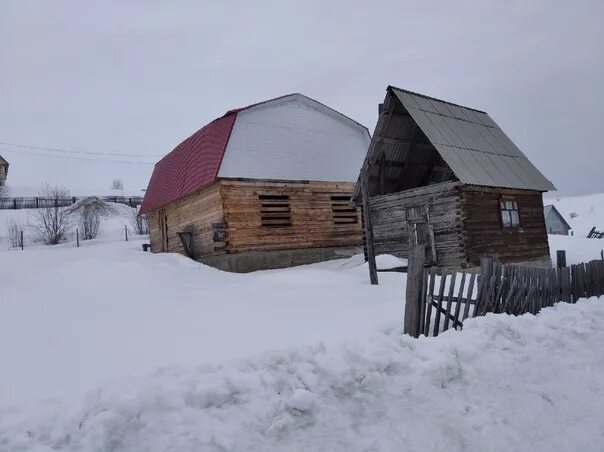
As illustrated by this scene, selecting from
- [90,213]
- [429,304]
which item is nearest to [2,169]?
[90,213]

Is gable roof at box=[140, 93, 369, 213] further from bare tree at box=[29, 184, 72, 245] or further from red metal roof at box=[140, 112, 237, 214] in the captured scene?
bare tree at box=[29, 184, 72, 245]

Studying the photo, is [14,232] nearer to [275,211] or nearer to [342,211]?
[275,211]

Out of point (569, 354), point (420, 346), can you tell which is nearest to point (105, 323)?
point (420, 346)

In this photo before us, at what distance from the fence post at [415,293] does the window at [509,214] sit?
11.4m

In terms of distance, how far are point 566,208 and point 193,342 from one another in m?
99.7

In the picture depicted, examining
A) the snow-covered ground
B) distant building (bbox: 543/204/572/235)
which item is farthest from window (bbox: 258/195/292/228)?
distant building (bbox: 543/204/572/235)

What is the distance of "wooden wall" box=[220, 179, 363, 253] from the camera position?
54.3ft

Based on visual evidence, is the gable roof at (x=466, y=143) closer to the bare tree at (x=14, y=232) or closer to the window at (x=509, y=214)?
the window at (x=509, y=214)

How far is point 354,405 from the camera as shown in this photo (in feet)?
12.2

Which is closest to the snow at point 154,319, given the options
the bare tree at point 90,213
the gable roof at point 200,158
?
the gable roof at point 200,158

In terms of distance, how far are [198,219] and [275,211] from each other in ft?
11.7

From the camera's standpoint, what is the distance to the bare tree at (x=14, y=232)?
37000 mm

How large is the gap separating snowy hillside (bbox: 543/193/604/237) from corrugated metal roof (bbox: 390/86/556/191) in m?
58.3

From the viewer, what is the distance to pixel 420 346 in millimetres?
4711
